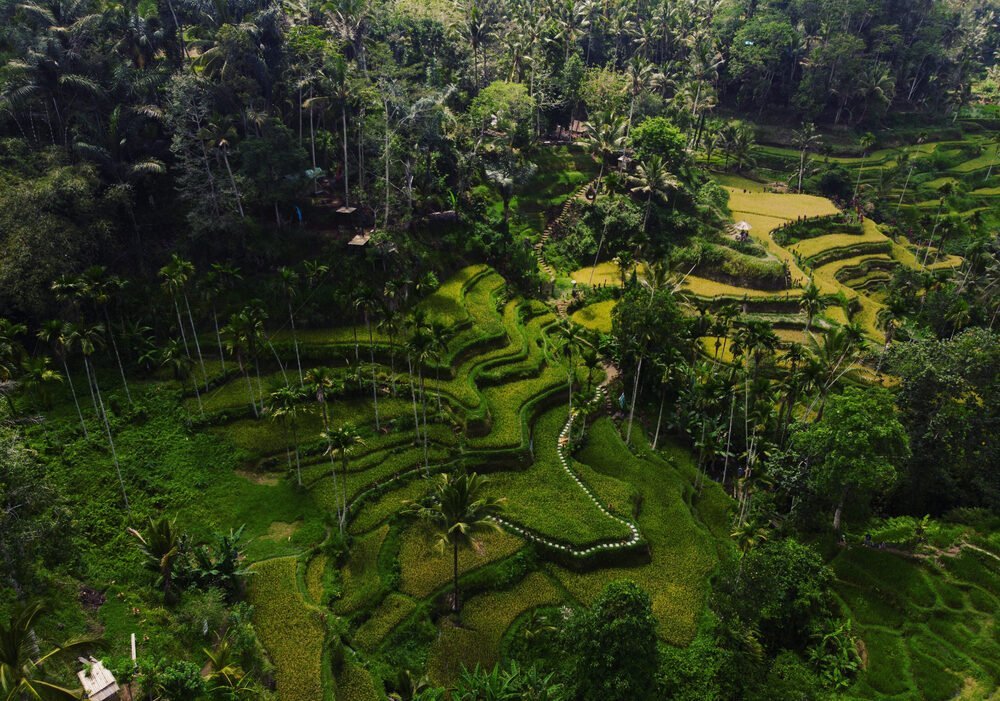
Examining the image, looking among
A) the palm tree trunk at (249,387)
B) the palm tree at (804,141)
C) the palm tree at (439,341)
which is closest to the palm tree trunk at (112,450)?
the palm tree trunk at (249,387)


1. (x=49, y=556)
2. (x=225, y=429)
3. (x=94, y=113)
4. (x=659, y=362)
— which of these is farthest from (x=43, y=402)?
(x=659, y=362)

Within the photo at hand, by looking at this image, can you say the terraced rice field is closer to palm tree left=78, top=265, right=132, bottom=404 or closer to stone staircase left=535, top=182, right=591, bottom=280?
palm tree left=78, top=265, right=132, bottom=404

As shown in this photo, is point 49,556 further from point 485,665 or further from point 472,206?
point 472,206

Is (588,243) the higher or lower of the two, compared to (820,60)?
lower

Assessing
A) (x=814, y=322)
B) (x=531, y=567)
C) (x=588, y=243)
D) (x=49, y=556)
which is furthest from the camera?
(x=588, y=243)

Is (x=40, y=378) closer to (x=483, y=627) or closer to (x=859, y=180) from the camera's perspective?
(x=483, y=627)

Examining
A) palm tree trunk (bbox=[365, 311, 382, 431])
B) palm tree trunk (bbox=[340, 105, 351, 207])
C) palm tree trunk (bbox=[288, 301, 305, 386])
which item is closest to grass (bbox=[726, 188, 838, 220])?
palm tree trunk (bbox=[340, 105, 351, 207])

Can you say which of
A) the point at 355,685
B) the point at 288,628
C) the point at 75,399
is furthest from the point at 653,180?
the point at 355,685
